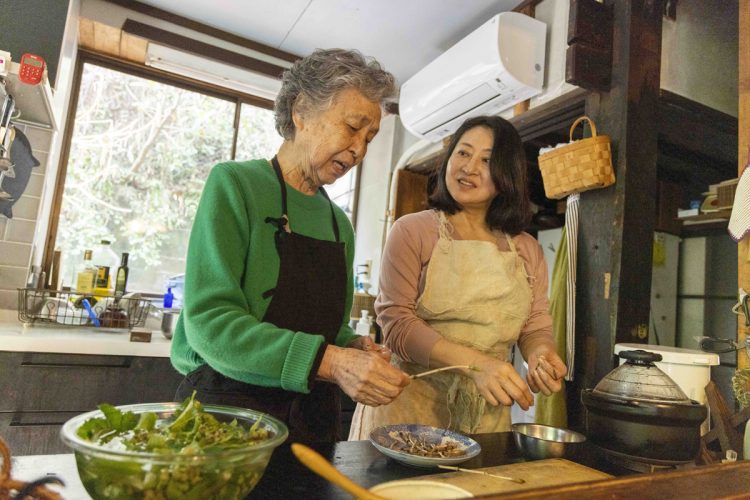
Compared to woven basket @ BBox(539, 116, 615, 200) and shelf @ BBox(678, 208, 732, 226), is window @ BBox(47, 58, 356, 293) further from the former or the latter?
shelf @ BBox(678, 208, 732, 226)

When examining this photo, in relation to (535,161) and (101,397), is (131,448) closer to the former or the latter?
(101,397)

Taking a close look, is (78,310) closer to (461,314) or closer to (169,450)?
(461,314)

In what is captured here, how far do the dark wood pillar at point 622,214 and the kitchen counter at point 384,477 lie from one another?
1.10m

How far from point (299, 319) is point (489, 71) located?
1.75 meters

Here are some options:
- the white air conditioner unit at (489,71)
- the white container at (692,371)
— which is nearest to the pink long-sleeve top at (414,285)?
the white container at (692,371)

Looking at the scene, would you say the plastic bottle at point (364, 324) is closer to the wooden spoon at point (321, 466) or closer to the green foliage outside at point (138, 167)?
the green foliage outside at point (138, 167)

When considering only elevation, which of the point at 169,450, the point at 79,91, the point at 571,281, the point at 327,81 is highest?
the point at 79,91

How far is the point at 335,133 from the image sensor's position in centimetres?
116

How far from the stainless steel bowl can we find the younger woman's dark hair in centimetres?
73

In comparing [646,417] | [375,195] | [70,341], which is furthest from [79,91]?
[646,417]

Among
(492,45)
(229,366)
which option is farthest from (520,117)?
(229,366)

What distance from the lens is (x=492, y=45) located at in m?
2.31

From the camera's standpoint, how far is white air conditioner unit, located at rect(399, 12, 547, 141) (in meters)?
2.33

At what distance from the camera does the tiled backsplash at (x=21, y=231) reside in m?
2.46
